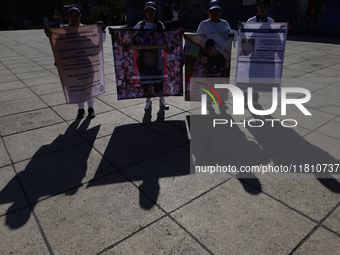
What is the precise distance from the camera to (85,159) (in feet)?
13.9

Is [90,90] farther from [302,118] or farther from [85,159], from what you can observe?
[302,118]

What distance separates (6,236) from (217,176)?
8.43 feet

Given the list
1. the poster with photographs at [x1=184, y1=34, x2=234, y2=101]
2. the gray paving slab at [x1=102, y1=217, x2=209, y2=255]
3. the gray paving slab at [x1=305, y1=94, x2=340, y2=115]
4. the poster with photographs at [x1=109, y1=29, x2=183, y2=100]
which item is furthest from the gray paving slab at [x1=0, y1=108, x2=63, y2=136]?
the gray paving slab at [x1=305, y1=94, x2=340, y2=115]

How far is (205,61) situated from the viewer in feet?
18.3

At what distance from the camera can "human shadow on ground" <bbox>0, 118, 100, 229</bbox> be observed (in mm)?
3326

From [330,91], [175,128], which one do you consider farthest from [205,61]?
[330,91]

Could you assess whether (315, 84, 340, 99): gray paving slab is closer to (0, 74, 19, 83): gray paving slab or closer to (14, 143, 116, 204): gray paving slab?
(14, 143, 116, 204): gray paving slab

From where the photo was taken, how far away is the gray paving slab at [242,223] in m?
2.66

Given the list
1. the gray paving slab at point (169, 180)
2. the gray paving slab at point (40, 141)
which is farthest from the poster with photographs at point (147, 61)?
the gray paving slab at point (169, 180)

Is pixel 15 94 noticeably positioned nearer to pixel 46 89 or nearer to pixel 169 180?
pixel 46 89

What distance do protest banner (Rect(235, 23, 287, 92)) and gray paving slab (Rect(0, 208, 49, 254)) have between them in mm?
4775

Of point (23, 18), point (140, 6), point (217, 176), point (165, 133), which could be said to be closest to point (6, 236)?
point (217, 176)

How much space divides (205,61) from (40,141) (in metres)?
3.51

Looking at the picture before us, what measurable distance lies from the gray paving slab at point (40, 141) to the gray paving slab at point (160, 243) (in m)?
2.48
